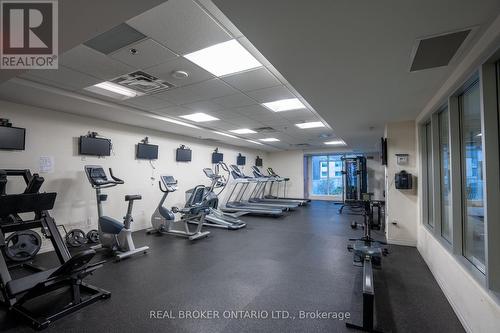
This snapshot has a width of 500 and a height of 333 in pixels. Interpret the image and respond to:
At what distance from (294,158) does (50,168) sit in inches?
384

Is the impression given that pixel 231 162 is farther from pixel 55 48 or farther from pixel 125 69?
pixel 55 48

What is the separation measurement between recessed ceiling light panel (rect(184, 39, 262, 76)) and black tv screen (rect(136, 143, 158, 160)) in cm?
361

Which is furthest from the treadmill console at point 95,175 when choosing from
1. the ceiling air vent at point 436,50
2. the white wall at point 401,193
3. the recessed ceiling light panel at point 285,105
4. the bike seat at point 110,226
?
the white wall at point 401,193

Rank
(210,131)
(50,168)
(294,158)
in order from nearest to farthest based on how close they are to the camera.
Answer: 1. (50,168)
2. (210,131)
3. (294,158)

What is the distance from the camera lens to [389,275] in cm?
325

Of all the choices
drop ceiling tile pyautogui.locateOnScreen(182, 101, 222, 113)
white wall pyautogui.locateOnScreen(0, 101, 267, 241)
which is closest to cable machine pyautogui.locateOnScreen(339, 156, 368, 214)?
drop ceiling tile pyautogui.locateOnScreen(182, 101, 222, 113)

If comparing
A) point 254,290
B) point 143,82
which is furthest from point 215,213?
point 143,82

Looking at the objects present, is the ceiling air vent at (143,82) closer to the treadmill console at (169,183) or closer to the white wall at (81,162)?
the white wall at (81,162)

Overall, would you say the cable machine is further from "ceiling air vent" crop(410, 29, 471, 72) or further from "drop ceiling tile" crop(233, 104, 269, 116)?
"ceiling air vent" crop(410, 29, 471, 72)

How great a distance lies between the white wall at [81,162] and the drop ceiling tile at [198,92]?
218cm

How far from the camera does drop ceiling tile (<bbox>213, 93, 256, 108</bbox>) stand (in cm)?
388

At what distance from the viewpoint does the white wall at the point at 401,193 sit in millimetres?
4547

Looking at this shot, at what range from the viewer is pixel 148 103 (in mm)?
4180

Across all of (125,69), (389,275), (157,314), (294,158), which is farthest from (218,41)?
(294,158)
